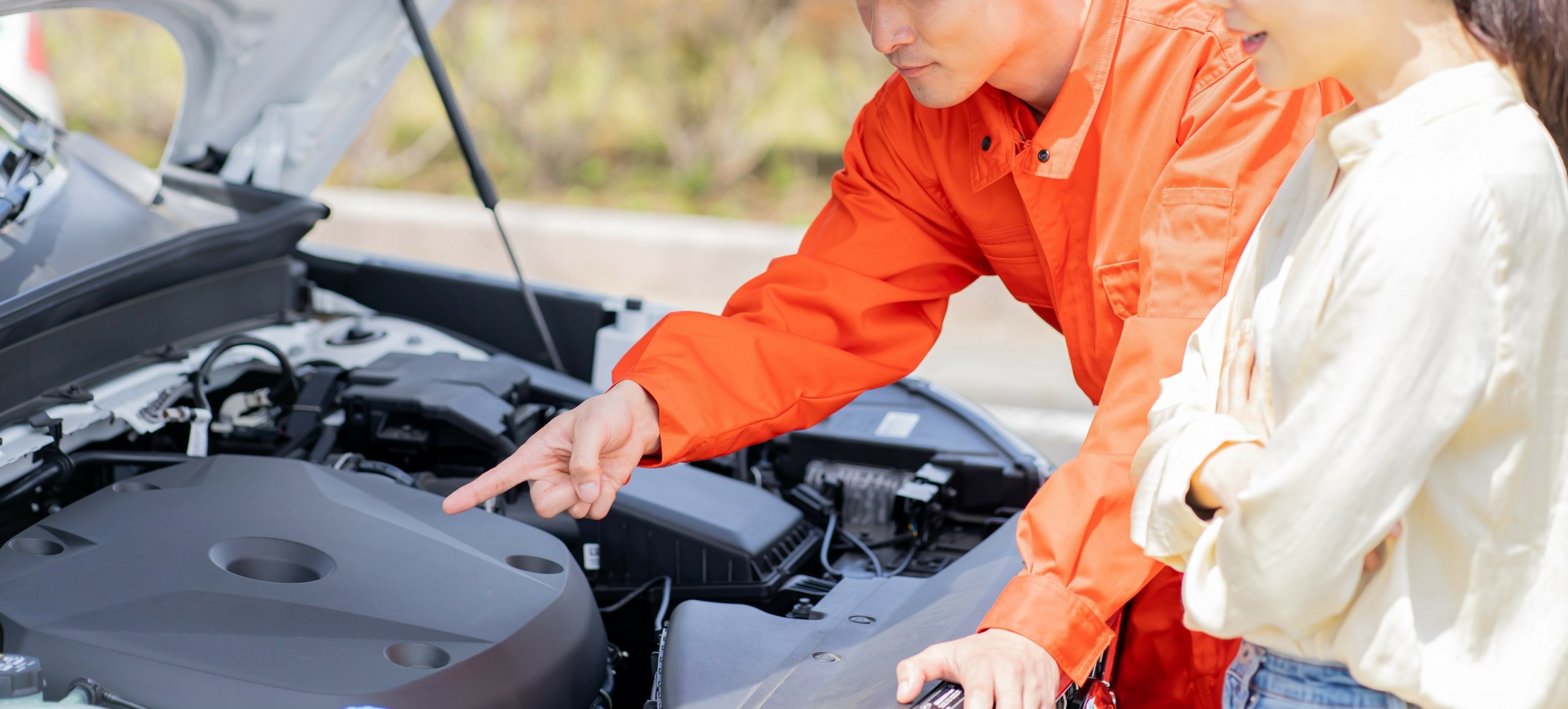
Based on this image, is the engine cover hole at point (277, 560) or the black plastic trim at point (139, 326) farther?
the black plastic trim at point (139, 326)

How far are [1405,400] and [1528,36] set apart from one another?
30cm

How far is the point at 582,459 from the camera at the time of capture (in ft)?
4.51

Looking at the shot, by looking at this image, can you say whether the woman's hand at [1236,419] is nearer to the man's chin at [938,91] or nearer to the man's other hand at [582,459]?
the man's chin at [938,91]

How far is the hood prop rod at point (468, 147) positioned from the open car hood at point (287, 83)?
0.09 m

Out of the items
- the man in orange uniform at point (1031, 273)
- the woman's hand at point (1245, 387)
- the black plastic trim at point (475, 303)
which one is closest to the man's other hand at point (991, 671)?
the man in orange uniform at point (1031, 273)

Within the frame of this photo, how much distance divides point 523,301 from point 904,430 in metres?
0.80

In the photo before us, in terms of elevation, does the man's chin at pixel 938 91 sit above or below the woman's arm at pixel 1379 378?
above

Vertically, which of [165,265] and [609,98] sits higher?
[165,265]

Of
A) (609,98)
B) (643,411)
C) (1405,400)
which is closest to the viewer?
(1405,400)

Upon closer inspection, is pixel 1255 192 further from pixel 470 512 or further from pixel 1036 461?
pixel 470 512

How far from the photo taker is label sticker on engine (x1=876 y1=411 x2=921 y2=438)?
2029 mm

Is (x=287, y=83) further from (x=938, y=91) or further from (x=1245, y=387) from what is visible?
(x=1245, y=387)

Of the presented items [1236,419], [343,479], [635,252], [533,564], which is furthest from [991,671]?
[635,252]

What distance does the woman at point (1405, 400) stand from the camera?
0.78m
